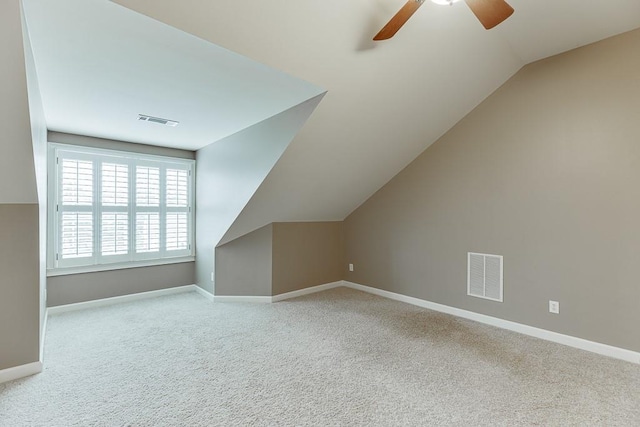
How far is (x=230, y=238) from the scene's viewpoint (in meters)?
4.25

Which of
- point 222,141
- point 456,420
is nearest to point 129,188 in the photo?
point 222,141

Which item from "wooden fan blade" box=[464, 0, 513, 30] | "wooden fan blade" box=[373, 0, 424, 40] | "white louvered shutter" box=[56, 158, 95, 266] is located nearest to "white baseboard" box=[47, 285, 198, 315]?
"white louvered shutter" box=[56, 158, 95, 266]

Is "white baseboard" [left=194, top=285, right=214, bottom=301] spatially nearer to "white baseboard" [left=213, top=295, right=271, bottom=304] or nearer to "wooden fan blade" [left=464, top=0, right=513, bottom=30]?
"white baseboard" [left=213, top=295, right=271, bottom=304]

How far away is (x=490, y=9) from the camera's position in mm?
1636

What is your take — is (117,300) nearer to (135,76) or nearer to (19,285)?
(19,285)

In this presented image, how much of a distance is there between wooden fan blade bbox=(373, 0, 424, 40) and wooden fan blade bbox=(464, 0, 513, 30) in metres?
0.28

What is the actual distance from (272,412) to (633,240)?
3.22 meters

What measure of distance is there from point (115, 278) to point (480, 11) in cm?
494

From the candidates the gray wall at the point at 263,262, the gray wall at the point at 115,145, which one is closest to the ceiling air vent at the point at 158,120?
the gray wall at the point at 115,145

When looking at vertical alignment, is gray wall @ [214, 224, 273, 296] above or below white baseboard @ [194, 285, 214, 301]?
above

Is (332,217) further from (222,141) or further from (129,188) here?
(129,188)

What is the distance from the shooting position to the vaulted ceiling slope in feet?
6.08

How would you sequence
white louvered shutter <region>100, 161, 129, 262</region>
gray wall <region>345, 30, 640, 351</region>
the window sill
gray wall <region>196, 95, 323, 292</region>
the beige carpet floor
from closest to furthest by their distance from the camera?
the beige carpet floor
gray wall <region>345, 30, 640, 351</region>
gray wall <region>196, 95, 323, 292</region>
the window sill
white louvered shutter <region>100, 161, 129, 262</region>

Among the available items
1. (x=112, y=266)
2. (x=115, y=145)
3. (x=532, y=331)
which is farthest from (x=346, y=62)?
(x=112, y=266)
